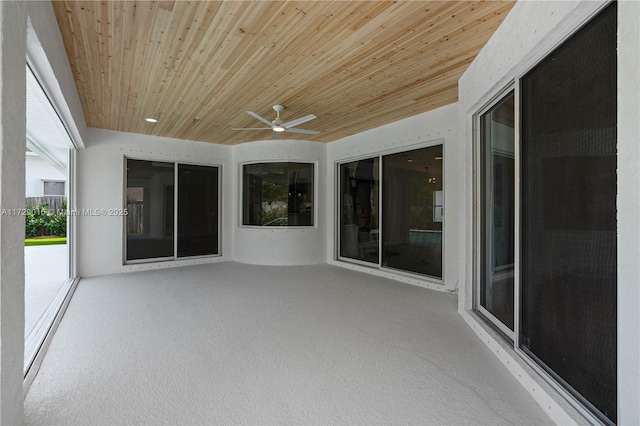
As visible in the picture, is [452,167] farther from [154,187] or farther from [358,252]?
[154,187]

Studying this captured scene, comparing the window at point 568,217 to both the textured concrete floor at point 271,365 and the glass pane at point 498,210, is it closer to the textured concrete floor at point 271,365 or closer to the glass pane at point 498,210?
the glass pane at point 498,210

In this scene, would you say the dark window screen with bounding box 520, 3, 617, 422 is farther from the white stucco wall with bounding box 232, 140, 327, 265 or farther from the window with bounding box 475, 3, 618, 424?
the white stucco wall with bounding box 232, 140, 327, 265

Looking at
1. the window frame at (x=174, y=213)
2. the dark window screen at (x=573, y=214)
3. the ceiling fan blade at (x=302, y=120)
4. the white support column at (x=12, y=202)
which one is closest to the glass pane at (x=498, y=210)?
the dark window screen at (x=573, y=214)

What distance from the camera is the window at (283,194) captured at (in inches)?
250

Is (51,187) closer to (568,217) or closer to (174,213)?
(174,213)

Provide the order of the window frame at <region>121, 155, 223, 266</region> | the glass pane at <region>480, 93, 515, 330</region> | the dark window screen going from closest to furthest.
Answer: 1. the dark window screen
2. the glass pane at <region>480, 93, 515, 330</region>
3. the window frame at <region>121, 155, 223, 266</region>

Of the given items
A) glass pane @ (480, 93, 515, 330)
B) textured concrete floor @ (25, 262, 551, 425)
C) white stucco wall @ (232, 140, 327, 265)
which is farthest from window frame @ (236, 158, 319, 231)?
glass pane @ (480, 93, 515, 330)

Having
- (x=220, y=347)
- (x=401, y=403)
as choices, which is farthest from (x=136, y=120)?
(x=401, y=403)

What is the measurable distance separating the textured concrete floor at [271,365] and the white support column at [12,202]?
16.0 inches

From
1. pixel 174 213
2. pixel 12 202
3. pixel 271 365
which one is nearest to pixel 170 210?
pixel 174 213

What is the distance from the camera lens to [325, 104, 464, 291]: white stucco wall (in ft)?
14.0

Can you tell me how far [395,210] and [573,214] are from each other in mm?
3493

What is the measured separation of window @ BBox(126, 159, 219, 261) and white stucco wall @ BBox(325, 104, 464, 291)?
3191 mm

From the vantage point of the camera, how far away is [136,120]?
15.9ft
